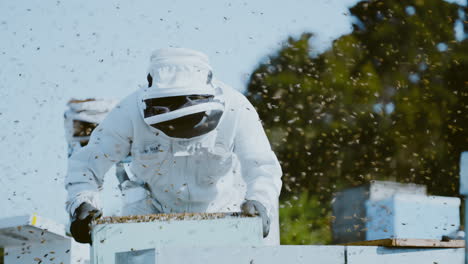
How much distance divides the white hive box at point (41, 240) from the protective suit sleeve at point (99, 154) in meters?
2.13

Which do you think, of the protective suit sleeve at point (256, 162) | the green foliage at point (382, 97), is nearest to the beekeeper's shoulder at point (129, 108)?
the protective suit sleeve at point (256, 162)

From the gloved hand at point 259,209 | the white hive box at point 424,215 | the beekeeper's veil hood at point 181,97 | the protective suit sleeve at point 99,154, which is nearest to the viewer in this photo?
the gloved hand at point 259,209

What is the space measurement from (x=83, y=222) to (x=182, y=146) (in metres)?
A: 0.83

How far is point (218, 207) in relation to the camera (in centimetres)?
475

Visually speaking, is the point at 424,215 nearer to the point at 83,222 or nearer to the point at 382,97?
the point at 83,222

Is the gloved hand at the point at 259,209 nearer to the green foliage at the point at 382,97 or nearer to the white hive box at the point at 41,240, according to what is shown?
the white hive box at the point at 41,240

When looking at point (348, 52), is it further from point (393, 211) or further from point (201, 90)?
point (201, 90)

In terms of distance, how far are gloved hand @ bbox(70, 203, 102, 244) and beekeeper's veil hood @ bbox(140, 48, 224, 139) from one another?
65 cm

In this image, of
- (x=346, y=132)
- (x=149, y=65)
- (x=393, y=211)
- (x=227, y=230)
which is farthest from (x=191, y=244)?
(x=346, y=132)

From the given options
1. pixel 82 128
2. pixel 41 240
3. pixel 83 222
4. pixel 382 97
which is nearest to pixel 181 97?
pixel 83 222

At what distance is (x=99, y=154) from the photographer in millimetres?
4559

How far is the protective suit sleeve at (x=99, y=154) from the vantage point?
4492 millimetres

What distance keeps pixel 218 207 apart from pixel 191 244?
1.13m

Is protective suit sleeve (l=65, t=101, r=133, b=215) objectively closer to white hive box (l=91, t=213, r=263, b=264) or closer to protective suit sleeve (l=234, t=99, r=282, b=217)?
protective suit sleeve (l=234, t=99, r=282, b=217)
